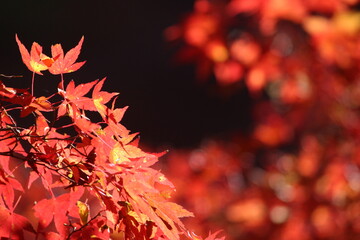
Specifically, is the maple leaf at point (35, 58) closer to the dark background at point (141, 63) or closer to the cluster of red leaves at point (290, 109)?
the cluster of red leaves at point (290, 109)

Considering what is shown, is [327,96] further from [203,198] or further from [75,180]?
[75,180]

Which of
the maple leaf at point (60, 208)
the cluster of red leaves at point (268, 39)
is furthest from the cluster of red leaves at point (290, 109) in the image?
the maple leaf at point (60, 208)

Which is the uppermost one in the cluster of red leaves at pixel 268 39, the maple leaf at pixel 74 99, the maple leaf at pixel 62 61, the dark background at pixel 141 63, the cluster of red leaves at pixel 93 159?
the maple leaf at pixel 62 61

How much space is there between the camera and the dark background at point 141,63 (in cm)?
507

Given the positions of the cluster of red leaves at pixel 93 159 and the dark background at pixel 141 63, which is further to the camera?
A: the dark background at pixel 141 63

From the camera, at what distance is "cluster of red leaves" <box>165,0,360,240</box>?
330cm

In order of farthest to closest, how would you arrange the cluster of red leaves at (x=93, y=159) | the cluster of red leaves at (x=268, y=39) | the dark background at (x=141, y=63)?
the dark background at (x=141, y=63) < the cluster of red leaves at (x=268, y=39) < the cluster of red leaves at (x=93, y=159)

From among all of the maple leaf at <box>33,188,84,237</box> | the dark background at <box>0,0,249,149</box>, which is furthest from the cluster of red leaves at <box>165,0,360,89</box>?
the maple leaf at <box>33,188,84,237</box>

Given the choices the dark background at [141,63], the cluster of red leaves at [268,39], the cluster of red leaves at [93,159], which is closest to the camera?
the cluster of red leaves at [93,159]

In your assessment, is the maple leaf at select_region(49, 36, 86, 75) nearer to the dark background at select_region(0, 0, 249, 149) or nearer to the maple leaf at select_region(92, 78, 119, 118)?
the maple leaf at select_region(92, 78, 119, 118)

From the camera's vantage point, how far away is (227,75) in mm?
3596

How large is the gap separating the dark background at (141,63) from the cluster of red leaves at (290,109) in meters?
1.18

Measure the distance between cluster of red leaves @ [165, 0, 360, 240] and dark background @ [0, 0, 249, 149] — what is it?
1.18 m

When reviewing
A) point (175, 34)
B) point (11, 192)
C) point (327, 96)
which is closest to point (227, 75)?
point (175, 34)
